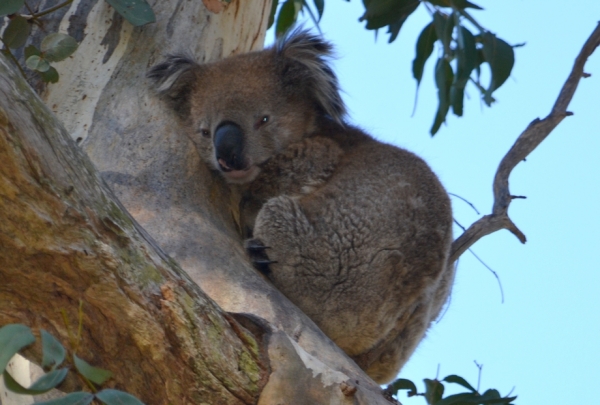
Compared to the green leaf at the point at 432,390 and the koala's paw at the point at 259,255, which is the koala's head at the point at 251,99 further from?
the green leaf at the point at 432,390

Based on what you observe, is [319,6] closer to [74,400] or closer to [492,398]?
[492,398]

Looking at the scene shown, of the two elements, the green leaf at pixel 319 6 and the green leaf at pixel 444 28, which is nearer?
the green leaf at pixel 444 28

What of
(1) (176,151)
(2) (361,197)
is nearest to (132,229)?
(1) (176,151)

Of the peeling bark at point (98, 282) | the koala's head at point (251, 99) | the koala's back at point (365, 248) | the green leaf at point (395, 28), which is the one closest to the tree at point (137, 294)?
the peeling bark at point (98, 282)

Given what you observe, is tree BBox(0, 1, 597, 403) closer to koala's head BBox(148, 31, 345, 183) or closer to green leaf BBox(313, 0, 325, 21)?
koala's head BBox(148, 31, 345, 183)

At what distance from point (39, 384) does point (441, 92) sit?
2500mm

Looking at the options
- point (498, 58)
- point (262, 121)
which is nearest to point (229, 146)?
point (262, 121)

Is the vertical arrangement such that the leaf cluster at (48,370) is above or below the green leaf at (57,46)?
below

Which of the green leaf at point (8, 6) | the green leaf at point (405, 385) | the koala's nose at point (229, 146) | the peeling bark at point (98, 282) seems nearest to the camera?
the peeling bark at point (98, 282)

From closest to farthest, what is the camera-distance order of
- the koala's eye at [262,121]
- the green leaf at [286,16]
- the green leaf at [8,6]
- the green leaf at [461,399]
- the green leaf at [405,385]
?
the green leaf at [8,6] → the green leaf at [461,399] → the green leaf at [405,385] → the koala's eye at [262,121] → the green leaf at [286,16]

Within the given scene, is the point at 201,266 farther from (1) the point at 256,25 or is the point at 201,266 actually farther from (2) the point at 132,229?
(1) the point at 256,25

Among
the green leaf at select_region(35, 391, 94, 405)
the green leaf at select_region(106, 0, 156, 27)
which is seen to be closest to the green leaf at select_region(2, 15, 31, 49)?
the green leaf at select_region(106, 0, 156, 27)

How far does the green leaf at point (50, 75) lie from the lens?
2711 mm

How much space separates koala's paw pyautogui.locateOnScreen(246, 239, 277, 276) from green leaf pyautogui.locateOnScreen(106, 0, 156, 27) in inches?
37.7
